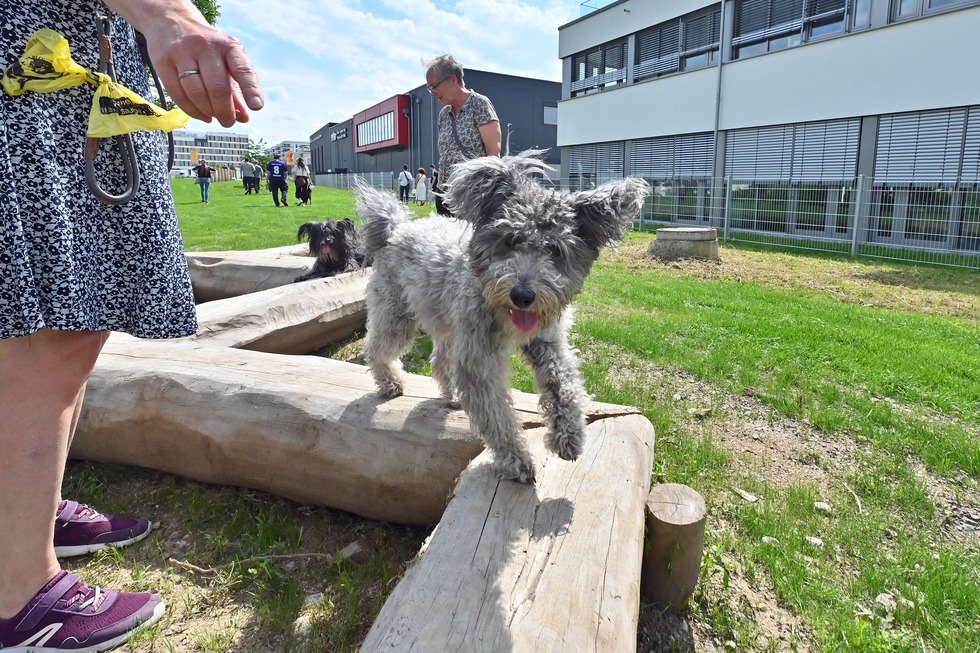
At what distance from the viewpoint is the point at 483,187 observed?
9.27 ft

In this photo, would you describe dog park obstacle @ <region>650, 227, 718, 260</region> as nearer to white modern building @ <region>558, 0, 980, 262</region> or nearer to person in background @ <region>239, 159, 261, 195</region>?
white modern building @ <region>558, 0, 980, 262</region>

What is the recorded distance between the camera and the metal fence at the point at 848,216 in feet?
40.4

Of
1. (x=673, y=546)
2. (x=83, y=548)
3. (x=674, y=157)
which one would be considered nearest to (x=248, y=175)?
(x=674, y=157)

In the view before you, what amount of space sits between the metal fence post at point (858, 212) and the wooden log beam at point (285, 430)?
12521 millimetres

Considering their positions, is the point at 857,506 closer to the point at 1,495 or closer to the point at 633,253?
the point at 1,495

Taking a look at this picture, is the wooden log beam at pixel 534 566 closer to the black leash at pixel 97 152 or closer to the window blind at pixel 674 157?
the black leash at pixel 97 152

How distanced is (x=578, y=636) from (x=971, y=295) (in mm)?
10145

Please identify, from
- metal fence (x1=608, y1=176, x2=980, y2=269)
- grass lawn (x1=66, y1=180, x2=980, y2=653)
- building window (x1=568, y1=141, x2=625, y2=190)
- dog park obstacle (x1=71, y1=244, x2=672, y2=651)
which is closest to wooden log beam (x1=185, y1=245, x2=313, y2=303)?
grass lawn (x1=66, y1=180, x2=980, y2=653)

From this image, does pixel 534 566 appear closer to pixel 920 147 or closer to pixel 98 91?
pixel 98 91

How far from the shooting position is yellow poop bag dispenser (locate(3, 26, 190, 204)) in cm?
162

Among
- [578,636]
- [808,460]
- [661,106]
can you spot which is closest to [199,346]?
[578,636]

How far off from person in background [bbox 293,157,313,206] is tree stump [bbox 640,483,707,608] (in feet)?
77.3

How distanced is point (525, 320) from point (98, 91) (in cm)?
176

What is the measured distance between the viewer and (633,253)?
1298cm
